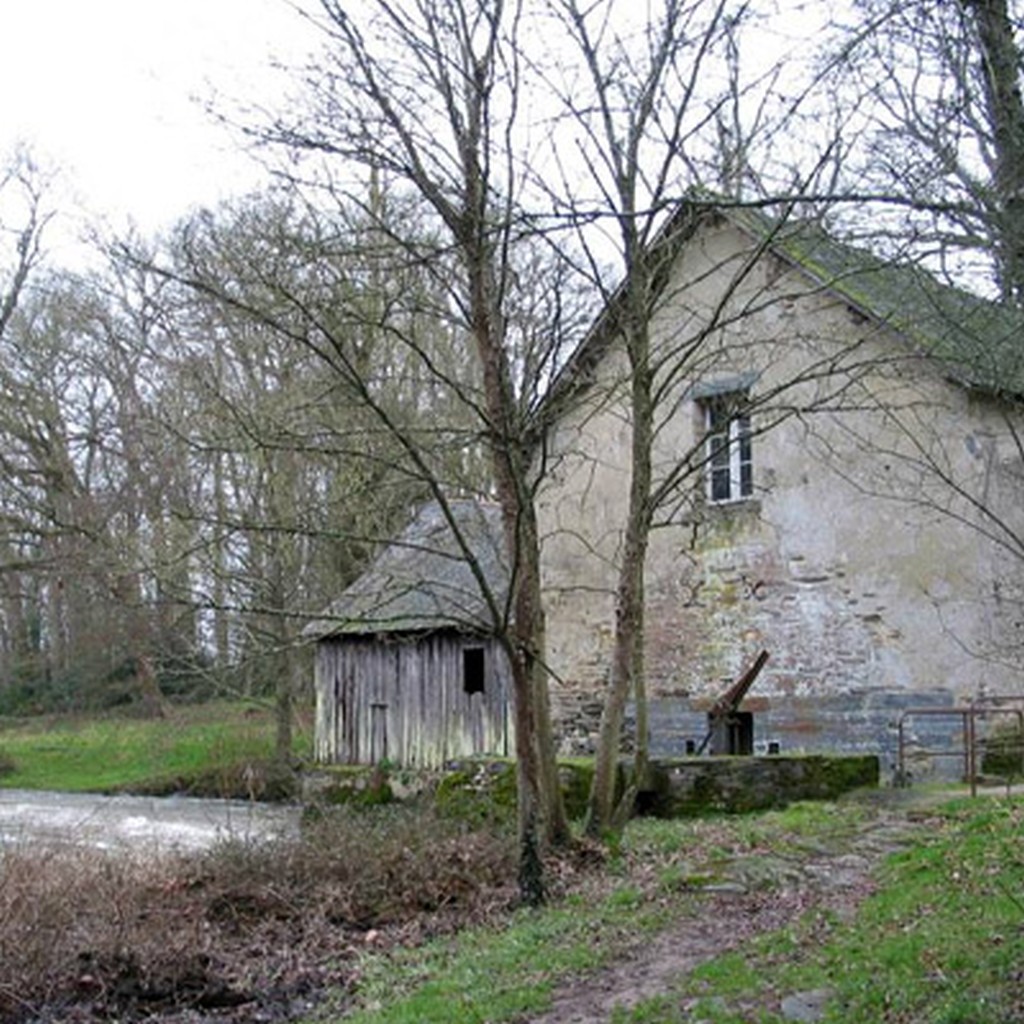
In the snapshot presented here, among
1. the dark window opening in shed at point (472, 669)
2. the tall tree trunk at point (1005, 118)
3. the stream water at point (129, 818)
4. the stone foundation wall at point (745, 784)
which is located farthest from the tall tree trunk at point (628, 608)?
the dark window opening in shed at point (472, 669)

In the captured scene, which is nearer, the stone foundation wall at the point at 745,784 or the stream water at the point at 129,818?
the stone foundation wall at the point at 745,784

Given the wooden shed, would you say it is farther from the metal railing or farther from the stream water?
the metal railing

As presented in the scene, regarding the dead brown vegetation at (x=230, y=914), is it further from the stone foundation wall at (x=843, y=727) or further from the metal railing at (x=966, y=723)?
the stone foundation wall at (x=843, y=727)

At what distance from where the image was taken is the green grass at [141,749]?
93.5ft

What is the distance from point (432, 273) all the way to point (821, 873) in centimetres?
507

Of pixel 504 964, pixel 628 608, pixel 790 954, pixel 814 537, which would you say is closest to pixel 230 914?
pixel 504 964

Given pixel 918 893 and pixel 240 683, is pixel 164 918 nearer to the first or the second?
pixel 918 893

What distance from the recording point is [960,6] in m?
5.65

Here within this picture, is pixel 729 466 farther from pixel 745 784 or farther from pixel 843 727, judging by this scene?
pixel 745 784

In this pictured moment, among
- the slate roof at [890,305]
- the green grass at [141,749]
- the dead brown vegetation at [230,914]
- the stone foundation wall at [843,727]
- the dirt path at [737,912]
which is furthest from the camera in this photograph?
the green grass at [141,749]

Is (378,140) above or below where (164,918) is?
above

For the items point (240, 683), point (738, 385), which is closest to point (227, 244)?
point (738, 385)

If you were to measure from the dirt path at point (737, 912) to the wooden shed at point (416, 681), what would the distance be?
437 inches

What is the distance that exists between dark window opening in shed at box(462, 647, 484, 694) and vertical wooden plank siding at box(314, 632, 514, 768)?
7cm
